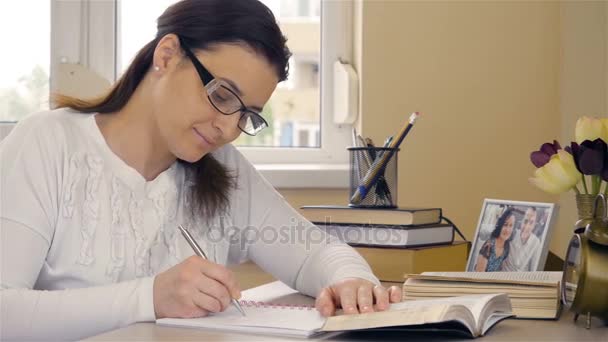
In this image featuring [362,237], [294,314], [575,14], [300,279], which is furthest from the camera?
[575,14]

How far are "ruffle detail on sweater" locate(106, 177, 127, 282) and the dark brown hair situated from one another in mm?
159

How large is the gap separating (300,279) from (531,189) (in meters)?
0.99

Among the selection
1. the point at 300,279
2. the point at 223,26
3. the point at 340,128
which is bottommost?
the point at 300,279

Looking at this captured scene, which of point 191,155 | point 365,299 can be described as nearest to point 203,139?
point 191,155

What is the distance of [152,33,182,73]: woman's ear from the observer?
1.41m

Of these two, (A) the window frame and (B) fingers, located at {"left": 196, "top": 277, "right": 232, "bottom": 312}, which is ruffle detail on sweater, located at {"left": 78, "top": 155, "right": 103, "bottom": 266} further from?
(A) the window frame

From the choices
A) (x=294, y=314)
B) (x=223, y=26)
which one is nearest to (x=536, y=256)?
(x=294, y=314)

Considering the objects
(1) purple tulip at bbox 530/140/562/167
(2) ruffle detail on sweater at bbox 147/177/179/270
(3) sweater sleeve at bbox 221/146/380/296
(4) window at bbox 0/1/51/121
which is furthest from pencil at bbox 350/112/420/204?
(4) window at bbox 0/1/51/121

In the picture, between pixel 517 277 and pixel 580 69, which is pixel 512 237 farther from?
pixel 580 69

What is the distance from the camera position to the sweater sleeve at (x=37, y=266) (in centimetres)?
114

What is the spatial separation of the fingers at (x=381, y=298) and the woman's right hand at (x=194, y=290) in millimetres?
210

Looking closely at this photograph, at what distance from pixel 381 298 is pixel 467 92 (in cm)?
116

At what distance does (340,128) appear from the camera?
242 centimetres

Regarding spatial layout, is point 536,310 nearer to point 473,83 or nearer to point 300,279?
point 300,279
